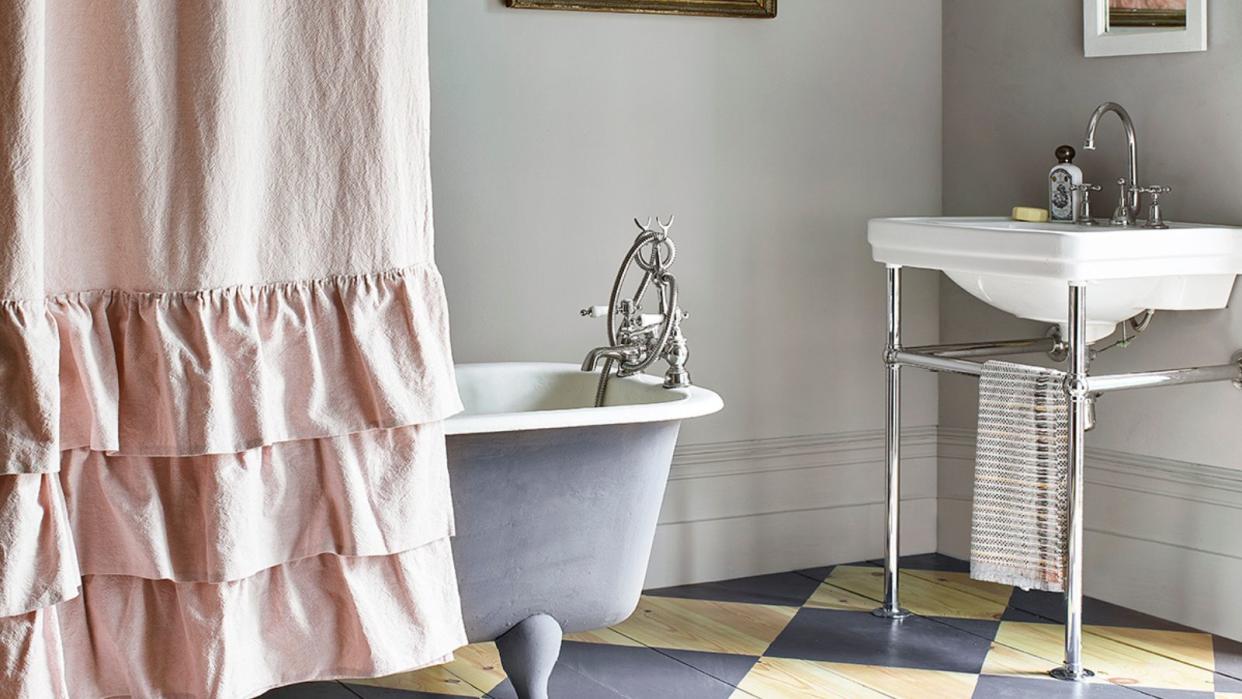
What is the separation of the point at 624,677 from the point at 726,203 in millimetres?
1195

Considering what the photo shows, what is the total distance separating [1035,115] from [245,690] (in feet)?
7.45

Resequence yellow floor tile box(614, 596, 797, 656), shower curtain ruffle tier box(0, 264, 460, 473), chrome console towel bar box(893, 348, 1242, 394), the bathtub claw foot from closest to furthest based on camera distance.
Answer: shower curtain ruffle tier box(0, 264, 460, 473)
the bathtub claw foot
chrome console towel bar box(893, 348, 1242, 394)
yellow floor tile box(614, 596, 797, 656)

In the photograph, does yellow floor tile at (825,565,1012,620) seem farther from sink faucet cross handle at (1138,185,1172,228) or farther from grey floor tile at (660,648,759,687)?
sink faucet cross handle at (1138,185,1172,228)

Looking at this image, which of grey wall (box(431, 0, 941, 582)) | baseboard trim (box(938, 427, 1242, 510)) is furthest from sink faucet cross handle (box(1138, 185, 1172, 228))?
grey wall (box(431, 0, 941, 582))

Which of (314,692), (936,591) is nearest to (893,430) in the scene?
(936,591)

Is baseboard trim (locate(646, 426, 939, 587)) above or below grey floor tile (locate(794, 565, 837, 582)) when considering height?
above

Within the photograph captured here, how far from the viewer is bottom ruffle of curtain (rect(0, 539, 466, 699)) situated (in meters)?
1.92

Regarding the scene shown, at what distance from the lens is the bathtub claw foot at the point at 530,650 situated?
2.44 metres

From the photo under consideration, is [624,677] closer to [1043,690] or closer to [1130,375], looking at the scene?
[1043,690]

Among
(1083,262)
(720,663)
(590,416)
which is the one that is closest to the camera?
(590,416)

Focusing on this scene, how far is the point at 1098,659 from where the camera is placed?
9.30 ft

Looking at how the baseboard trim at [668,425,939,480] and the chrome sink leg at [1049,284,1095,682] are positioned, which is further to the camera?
the baseboard trim at [668,425,939,480]

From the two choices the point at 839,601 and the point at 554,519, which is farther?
the point at 839,601

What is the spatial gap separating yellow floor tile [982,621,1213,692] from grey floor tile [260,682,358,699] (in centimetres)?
122
